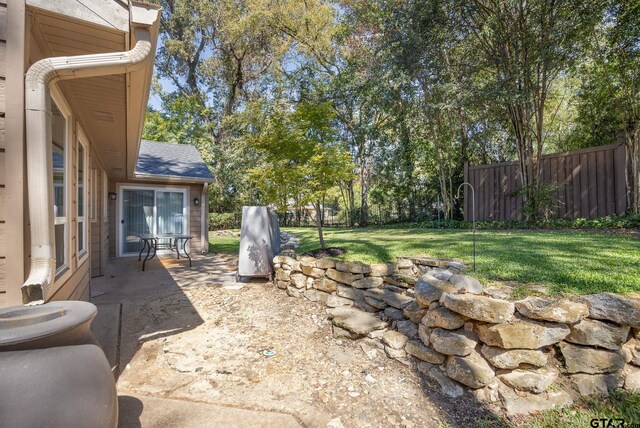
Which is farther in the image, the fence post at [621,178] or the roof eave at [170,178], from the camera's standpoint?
the roof eave at [170,178]

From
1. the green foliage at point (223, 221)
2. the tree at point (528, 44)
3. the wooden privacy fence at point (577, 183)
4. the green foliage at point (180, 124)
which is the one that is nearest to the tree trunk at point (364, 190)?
the wooden privacy fence at point (577, 183)

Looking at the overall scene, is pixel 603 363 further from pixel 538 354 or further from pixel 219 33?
pixel 219 33

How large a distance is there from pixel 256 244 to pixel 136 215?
508cm

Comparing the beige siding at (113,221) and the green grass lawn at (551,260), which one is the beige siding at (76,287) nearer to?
the green grass lawn at (551,260)

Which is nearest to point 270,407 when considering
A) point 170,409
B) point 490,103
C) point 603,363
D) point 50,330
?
point 170,409

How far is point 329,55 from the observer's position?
13148mm

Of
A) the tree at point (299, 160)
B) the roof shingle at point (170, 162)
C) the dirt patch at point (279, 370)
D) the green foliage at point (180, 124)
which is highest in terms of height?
the green foliage at point (180, 124)

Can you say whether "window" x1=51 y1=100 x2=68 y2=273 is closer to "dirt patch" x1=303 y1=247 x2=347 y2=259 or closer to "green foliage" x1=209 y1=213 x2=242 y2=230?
"dirt patch" x1=303 y1=247 x2=347 y2=259

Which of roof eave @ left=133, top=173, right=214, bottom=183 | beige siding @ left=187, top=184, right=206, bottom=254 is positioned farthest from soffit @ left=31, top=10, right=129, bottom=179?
beige siding @ left=187, top=184, right=206, bottom=254

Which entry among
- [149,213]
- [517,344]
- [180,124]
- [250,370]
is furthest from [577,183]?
[180,124]

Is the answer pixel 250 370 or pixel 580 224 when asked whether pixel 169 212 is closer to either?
pixel 250 370

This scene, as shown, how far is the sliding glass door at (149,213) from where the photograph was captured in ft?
26.7

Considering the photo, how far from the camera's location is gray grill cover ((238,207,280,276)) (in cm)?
496

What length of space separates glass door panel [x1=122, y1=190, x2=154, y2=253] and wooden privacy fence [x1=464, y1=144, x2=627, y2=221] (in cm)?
945
